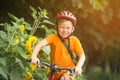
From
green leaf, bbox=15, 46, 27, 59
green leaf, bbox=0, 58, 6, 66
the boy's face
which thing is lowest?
green leaf, bbox=0, 58, 6, 66

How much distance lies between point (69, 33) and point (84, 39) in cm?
604

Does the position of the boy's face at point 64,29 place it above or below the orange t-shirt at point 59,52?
above

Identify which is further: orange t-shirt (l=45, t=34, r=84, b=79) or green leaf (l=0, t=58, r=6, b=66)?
green leaf (l=0, t=58, r=6, b=66)

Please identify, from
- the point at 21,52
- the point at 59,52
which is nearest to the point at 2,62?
the point at 21,52

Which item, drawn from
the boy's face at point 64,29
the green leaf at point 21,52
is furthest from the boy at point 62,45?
the green leaf at point 21,52

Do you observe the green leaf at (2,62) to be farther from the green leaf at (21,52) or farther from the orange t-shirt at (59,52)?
the orange t-shirt at (59,52)

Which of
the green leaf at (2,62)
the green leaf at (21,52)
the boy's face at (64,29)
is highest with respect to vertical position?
the boy's face at (64,29)

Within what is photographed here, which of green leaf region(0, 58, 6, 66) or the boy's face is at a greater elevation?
the boy's face

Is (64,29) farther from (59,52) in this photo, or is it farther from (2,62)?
(2,62)

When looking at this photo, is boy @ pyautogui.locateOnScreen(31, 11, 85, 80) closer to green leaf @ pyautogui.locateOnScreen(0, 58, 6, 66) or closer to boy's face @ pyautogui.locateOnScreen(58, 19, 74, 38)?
Result: boy's face @ pyautogui.locateOnScreen(58, 19, 74, 38)

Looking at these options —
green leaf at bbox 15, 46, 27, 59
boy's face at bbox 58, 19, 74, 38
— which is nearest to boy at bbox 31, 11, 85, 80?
boy's face at bbox 58, 19, 74, 38

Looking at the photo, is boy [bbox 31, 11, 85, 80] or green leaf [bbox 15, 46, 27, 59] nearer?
boy [bbox 31, 11, 85, 80]

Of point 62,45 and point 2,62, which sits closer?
point 62,45

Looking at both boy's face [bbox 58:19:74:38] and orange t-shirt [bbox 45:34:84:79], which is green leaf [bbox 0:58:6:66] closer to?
orange t-shirt [bbox 45:34:84:79]
